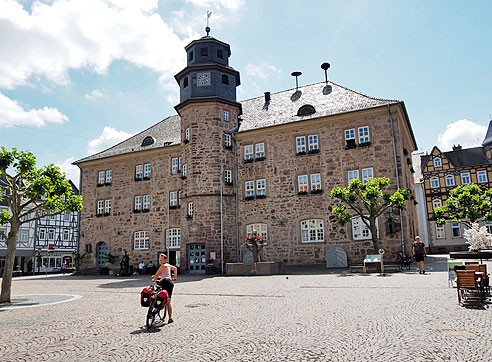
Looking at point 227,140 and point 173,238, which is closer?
point 227,140

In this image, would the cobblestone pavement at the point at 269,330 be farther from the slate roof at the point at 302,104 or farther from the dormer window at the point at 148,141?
the dormer window at the point at 148,141

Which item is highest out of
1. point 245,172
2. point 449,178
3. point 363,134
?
point 449,178

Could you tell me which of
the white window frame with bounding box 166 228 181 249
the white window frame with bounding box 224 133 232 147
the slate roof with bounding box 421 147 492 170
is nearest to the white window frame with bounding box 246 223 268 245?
the white window frame with bounding box 166 228 181 249

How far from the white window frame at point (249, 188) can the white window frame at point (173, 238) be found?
5643 mm

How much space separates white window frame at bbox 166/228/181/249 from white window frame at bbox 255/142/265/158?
7580 mm

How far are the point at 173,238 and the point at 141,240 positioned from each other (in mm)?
2785

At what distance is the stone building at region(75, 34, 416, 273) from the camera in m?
23.4

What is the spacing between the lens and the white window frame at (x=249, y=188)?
2622 cm

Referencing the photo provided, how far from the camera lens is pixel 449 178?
149ft

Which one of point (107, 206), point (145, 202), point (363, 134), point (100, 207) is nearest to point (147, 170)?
point (145, 202)

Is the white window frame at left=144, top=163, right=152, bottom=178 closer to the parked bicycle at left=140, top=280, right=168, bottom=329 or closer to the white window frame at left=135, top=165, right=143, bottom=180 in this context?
the white window frame at left=135, top=165, right=143, bottom=180

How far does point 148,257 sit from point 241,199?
8.23 metres

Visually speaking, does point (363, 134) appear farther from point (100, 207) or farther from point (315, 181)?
point (100, 207)

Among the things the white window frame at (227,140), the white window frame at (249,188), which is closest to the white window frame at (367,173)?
the white window frame at (249,188)
